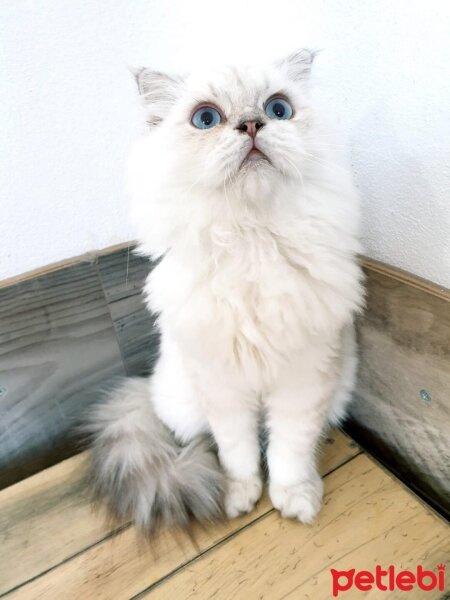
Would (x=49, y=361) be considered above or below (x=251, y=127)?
below

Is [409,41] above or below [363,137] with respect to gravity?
above

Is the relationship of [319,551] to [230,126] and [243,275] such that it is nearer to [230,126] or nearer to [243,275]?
[243,275]

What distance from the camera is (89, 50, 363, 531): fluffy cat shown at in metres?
0.64

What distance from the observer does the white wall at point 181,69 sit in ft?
2.34

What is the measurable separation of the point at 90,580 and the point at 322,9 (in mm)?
1174

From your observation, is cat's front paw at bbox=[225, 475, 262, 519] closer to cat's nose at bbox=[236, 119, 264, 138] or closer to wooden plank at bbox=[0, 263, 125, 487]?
wooden plank at bbox=[0, 263, 125, 487]

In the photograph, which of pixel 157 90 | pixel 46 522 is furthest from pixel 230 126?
pixel 46 522

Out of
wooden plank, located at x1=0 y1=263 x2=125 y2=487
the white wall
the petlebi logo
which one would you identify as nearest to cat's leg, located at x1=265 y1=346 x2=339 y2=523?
the petlebi logo

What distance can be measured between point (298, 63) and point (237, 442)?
0.74m

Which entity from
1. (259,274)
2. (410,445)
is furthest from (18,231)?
(410,445)

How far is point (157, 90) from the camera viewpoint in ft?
2.36

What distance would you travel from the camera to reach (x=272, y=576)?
73 cm

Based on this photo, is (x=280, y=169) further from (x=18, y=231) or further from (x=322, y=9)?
(x=18, y=231)

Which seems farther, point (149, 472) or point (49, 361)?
point (49, 361)
